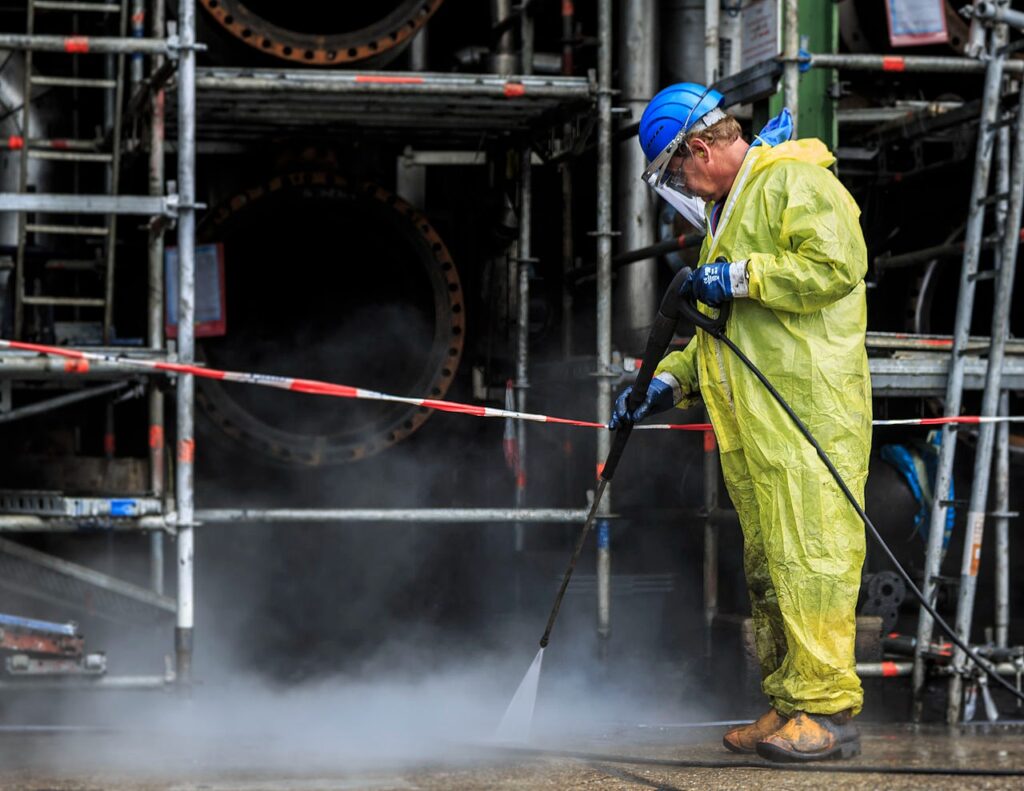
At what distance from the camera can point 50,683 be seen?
546 centimetres

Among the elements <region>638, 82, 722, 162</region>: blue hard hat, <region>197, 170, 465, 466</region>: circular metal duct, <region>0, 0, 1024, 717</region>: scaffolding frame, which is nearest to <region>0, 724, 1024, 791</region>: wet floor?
<region>0, 0, 1024, 717</region>: scaffolding frame

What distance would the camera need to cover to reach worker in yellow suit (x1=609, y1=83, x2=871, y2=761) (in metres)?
4.09

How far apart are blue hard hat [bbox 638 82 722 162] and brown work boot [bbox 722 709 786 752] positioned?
1.72 metres

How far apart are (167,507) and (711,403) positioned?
2.54m

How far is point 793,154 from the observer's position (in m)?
4.23

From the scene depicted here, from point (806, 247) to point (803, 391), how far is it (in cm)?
41

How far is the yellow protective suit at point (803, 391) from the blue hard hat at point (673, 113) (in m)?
0.20

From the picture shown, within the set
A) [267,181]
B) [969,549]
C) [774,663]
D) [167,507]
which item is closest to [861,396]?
[774,663]

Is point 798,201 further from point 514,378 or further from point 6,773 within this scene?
point 514,378

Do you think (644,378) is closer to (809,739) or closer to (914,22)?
(809,739)

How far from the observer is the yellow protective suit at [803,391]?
161 inches

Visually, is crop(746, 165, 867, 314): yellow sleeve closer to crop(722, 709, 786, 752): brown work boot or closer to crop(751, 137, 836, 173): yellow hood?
crop(751, 137, 836, 173): yellow hood

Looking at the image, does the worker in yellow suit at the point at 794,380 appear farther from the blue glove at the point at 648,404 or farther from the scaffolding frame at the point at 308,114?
the scaffolding frame at the point at 308,114

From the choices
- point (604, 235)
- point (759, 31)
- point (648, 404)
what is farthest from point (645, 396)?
point (759, 31)
